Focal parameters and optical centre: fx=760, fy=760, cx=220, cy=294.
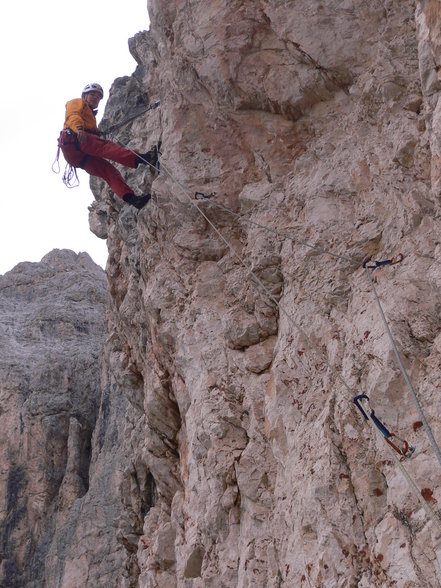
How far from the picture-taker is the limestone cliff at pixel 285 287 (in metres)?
5.33

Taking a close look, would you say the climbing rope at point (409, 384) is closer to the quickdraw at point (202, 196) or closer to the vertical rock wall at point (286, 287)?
the vertical rock wall at point (286, 287)

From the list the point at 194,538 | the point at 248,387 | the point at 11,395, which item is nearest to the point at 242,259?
the point at 248,387

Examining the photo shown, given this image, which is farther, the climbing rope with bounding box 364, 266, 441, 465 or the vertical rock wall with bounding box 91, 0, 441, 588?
the vertical rock wall with bounding box 91, 0, 441, 588

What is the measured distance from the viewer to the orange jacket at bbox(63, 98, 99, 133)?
934cm

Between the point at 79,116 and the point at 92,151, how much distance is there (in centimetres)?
52

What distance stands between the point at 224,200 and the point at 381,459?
3.92m

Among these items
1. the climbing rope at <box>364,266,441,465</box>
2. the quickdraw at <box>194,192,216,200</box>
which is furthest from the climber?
the climbing rope at <box>364,266,441,465</box>

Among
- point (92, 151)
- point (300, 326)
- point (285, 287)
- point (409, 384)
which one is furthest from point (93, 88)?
point (409, 384)

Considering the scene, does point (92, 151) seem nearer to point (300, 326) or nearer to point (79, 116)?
point (79, 116)

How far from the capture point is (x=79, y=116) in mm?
9438

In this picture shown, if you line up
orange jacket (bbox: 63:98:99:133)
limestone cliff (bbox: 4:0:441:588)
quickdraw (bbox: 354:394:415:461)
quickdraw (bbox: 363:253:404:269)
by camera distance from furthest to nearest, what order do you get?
orange jacket (bbox: 63:98:99:133) → quickdraw (bbox: 363:253:404:269) → limestone cliff (bbox: 4:0:441:588) → quickdraw (bbox: 354:394:415:461)

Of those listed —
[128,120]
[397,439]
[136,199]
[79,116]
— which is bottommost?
[397,439]

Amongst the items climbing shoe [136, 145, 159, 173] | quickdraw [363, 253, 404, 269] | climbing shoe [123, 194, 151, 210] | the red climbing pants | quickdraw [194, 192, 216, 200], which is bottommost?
quickdraw [363, 253, 404, 269]

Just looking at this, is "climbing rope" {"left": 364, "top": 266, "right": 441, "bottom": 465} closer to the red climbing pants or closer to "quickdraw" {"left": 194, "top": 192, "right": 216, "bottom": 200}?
"quickdraw" {"left": 194, "top": 192, "right": 216, "bottom": 200}
